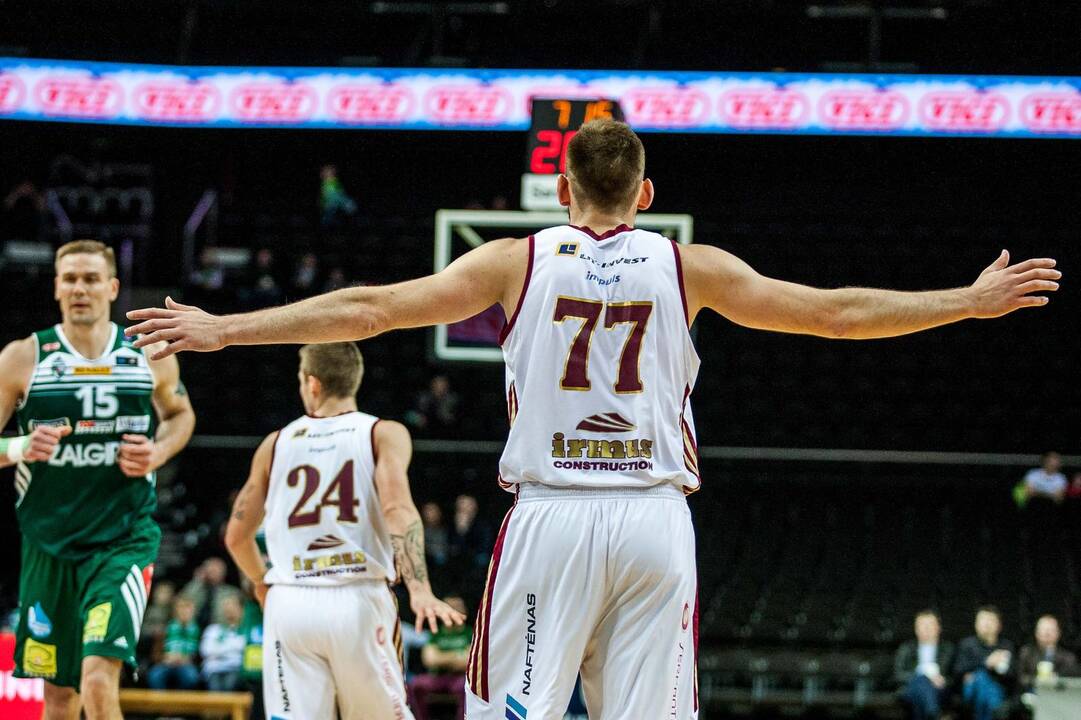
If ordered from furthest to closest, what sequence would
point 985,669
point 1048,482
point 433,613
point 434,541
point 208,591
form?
1. point 1048,482
2. point 434,541
3. point 208,591
4. point 985,669
5. point 433,613

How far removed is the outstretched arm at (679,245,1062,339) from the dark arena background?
12.2 m

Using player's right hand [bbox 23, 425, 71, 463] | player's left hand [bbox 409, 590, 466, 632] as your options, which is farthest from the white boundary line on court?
player's left hand [bbox 409, 590, 466, 632]

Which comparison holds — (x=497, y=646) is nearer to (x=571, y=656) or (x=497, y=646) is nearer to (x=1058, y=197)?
(x=571, y=656)

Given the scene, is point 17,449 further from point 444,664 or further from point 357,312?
point 444,664

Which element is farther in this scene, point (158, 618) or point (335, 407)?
point (158, 618)

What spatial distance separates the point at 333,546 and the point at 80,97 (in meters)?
16.9

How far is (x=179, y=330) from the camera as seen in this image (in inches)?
148

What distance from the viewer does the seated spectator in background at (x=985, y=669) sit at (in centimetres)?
1381

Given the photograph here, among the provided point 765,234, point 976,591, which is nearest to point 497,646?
point 976,591

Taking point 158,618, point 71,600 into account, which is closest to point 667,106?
point 158,618

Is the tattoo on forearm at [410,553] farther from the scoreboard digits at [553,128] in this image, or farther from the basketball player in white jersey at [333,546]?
the scoreboard digits at [553,128]

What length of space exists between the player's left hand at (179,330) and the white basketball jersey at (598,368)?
83cm

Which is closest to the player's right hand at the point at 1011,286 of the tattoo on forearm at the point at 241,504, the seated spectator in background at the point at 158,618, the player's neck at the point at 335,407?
the player's neck at the point at 335,407

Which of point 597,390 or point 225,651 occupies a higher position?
point 597,390
